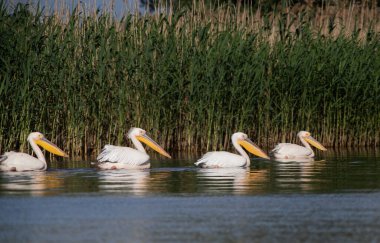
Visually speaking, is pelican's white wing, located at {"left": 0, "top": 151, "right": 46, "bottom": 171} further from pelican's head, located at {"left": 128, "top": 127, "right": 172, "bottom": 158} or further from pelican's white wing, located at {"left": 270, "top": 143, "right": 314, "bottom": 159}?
pelican's white wing, located at {"left": 270, "top": 143, "right": 314, "bottom": 159}

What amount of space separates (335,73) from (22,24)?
651 cm

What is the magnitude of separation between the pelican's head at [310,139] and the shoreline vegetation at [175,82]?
0.91 metres

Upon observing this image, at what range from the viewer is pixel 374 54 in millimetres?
21484

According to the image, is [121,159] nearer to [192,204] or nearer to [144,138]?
[144,138]

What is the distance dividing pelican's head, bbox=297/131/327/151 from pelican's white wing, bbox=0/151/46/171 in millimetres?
5839

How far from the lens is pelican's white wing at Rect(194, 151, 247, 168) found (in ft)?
50.6

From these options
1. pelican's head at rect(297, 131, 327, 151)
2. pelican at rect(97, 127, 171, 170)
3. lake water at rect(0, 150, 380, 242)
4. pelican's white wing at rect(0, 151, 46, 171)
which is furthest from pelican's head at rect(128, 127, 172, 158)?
→ pelican's head at rect(297, 131, 327, 151)

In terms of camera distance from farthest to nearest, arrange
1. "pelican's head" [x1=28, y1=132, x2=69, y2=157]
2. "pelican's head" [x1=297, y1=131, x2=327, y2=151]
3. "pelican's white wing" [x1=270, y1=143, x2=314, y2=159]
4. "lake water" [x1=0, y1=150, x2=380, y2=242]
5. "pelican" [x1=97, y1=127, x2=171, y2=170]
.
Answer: "pelican's head" [x1=297, y1=131, x2=327, y2=151], "pelican's white wing" [x1=270, y1=143, x2=314, y2=159], "pelican's head" [x1=28, y1=132, x2=69, y2=157], "pelican" [x1=97, y1=127, x2=171, y2=170], "lake water" [x1=0, y1=150, x2=380, y2=242]

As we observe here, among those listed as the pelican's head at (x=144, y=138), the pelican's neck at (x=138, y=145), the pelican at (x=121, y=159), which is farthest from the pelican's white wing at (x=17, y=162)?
the pelican's head at (x=144, y=138)

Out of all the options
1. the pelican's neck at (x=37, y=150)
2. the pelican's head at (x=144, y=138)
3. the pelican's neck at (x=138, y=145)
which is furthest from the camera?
the pelican's head at (x=144, y=138)

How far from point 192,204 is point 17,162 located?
14.5 ft

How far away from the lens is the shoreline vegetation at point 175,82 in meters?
17.3

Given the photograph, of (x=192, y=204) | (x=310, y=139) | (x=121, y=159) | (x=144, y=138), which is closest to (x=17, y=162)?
(x=121, y=159)

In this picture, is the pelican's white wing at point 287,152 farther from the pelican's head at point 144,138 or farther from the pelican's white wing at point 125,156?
the pelican's white wing at point 125,156
